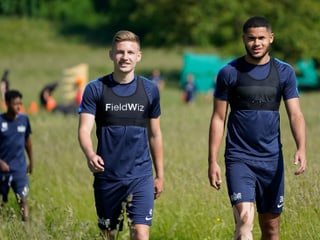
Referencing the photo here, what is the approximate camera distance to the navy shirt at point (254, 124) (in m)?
7.17

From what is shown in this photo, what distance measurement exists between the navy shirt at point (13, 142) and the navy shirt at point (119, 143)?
4.46 metres

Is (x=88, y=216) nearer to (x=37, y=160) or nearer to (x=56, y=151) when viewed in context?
(x=37, y=160)

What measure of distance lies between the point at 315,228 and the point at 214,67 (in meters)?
45.1

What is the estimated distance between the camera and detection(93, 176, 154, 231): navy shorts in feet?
23.2

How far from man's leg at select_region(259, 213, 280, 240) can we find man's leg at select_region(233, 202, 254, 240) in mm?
391

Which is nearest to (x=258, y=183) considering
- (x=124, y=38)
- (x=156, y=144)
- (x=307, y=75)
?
(x=156, y=144)

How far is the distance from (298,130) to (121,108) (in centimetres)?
138

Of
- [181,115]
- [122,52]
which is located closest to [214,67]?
[181,115]

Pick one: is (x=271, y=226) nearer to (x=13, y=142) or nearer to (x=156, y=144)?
(x=156, y=144)

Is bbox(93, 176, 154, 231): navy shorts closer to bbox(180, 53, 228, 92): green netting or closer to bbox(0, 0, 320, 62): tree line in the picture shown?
bbox(0, 0, 320, 62): tree line

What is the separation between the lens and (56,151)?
16.5 m

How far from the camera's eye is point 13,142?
451 inches

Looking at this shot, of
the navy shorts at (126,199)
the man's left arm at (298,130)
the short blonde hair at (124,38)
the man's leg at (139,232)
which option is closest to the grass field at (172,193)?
the man's leg at (139,232)

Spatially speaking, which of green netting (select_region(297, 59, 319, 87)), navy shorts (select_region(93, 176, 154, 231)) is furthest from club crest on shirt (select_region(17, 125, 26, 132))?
green netting (select_region(297, 59, 319, 87))
